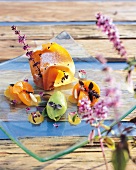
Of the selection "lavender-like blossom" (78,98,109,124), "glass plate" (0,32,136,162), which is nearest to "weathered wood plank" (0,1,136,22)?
"glass plate" (0,32,136,162)

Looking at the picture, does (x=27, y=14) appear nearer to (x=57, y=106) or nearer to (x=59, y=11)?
(x=59, y=11)

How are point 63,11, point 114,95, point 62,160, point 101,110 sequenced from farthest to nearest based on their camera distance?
point 63,11
point 62,160
point 101,110
point 114,95

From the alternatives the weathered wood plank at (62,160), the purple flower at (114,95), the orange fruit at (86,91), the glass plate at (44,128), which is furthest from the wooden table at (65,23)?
the purple flower at (114,95)

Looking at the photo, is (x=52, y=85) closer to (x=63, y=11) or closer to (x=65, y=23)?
(x=65, y=23)

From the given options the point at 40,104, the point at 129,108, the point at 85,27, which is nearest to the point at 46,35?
the point at 85,27

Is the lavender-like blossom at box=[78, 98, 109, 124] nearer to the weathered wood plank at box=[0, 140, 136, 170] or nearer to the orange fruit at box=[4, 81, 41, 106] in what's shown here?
the weathered wood plank at box=[0, 140, 136, 170]

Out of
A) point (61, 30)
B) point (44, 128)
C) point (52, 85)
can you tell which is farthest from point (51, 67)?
point (61, 30)
